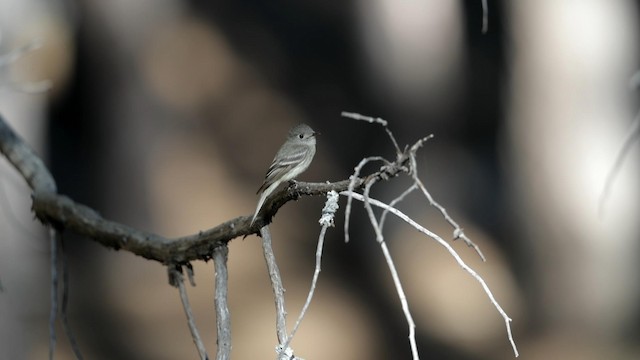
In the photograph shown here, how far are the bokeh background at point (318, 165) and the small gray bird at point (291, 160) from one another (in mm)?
2509

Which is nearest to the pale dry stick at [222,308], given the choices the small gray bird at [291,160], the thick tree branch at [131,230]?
the thick tree branch at [131,230]

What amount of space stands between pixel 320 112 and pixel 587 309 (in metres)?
2.91

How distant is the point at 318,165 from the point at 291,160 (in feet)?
11.0

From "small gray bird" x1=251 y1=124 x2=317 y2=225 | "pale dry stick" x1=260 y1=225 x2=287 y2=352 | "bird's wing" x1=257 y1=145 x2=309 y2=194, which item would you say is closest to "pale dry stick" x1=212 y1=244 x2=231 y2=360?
"pale dry stick" x1=260 y1=225 x2=287 y2=352

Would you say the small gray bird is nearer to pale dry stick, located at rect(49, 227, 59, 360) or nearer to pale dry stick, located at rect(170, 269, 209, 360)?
pale dry stick, located at rect(170, 269, 209, 360)

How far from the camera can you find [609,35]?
29.3 ft

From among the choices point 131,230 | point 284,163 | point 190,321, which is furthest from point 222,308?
point 284,163

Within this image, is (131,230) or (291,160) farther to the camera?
(291,160)

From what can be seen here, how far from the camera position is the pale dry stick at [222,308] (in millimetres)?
3062

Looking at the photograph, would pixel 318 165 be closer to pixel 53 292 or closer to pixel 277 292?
pixel 277 292

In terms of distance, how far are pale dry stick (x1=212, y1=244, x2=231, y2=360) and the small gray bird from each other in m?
1.03

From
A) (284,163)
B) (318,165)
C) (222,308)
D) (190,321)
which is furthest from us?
(318,165)

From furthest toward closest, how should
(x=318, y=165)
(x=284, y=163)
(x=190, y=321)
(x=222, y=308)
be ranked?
(x=318, y=165) < (x=284, y=163) < (x=222, y=308) < (x=190, y=321)

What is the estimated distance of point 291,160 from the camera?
4789mm
